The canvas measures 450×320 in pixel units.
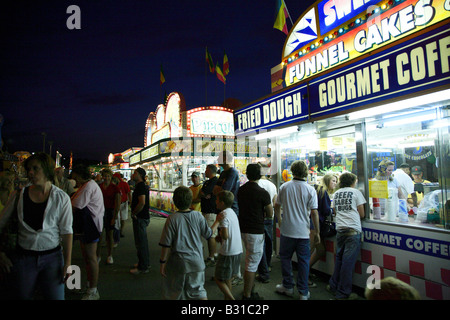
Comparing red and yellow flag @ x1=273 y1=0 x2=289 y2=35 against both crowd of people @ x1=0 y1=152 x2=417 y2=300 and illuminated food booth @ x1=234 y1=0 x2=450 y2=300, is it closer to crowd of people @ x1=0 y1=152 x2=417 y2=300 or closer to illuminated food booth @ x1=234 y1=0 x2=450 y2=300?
illuminated food booth @ x1=234 y1=0 x2=450 y2=300

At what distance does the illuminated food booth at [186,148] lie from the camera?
1218cm

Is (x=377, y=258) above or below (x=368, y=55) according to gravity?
below

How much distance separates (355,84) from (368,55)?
1.38 feet

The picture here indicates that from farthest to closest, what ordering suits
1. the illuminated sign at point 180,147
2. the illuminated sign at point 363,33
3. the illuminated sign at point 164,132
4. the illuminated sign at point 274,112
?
1. the illuminated sign at point 164,132
2. the illuminated sign at point 180,147
3. the illuminated sign at point 274,112
4. the illuminated sign at point 363,33

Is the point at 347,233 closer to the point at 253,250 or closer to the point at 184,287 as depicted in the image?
the point at 253,250

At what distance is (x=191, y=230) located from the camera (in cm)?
302

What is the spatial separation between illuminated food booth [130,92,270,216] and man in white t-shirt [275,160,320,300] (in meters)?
6.57

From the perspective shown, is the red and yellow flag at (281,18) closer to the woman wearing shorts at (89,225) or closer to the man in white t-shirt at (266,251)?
the man in white t-shirt at (266,251)

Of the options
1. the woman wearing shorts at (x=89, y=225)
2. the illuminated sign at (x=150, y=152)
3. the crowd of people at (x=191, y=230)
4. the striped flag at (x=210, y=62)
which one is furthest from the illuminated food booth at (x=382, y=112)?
the striped flag at (x=210, y=62)

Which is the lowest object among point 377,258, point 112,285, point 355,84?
point 112,285

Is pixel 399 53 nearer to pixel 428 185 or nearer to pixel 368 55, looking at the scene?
pixel 368 55

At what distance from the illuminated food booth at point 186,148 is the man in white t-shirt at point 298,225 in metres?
6.57
